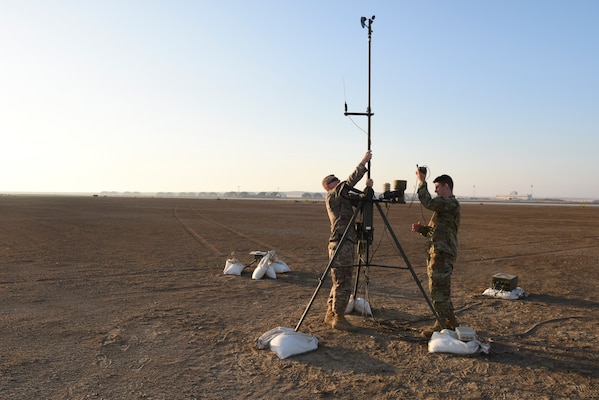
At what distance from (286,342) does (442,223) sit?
8.91 feet

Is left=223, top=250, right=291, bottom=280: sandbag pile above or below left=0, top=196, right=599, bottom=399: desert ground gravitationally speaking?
above

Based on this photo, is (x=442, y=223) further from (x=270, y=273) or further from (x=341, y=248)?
(x=270, y=273)

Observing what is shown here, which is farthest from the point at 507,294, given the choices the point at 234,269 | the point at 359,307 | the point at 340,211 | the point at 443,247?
the point at 234,269

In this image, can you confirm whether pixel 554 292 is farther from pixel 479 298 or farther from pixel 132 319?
pixel 132 319

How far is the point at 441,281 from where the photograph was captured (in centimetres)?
595

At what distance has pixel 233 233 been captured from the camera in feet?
69.8

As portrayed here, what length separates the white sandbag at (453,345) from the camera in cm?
Answer: 546

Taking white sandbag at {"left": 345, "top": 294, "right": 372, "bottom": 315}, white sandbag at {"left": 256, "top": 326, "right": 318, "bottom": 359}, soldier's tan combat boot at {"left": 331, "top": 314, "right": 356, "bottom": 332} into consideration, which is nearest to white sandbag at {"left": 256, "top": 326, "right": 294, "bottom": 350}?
white sandbag at {"left": 256, "top": 326, "right": 318, "bottom": 359}

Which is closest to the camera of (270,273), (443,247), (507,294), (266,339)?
(266,339)

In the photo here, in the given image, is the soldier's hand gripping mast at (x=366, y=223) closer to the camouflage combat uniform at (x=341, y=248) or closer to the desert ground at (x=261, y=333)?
the camouflage combat uniform at (x=341, y=248)

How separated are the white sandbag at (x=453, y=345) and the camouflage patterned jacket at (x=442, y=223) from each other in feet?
3.74

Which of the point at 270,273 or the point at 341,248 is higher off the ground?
the point at 341,248

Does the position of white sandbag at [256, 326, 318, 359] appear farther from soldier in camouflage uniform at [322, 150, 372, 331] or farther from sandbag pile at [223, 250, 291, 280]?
sandbag pile at [223, 250, 291, 280]

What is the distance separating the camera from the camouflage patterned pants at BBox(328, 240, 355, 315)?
6.36m
